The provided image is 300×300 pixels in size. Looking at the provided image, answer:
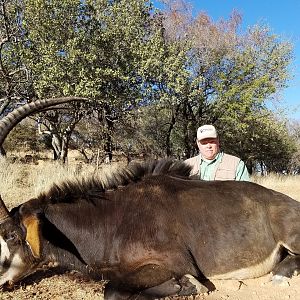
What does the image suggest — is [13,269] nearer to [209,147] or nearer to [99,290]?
[99,290]

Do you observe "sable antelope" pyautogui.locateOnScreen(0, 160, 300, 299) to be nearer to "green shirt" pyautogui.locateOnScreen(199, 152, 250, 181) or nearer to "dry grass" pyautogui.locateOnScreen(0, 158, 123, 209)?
"green shirt" pyautogui.locateOnScreen(199, 152, 250, 181)

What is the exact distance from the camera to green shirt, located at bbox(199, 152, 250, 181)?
6.43 m

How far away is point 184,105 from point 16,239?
22.0 meters

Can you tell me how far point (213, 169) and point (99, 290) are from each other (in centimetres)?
282

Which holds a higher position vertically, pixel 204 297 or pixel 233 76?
pixel 233 76

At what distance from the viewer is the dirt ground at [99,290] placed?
4.48 meters

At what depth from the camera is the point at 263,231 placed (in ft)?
15.9

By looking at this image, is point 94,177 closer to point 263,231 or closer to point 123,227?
point 123,227

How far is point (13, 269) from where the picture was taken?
4406 mm

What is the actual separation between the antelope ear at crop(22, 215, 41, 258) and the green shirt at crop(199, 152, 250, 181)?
3.03 metres

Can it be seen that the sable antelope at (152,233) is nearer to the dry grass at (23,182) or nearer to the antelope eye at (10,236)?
the antelope eye at (10,236)

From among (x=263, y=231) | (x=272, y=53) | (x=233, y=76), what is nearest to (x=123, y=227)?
(x=263, y=231)

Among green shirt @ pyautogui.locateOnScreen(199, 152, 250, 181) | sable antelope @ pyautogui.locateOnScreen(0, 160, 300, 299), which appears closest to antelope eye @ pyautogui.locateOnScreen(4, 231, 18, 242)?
sable antelope @ pyautogui.locateOnScreen(0, 160, 300, 299)

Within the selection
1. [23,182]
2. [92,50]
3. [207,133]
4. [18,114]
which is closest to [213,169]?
[207,133]
